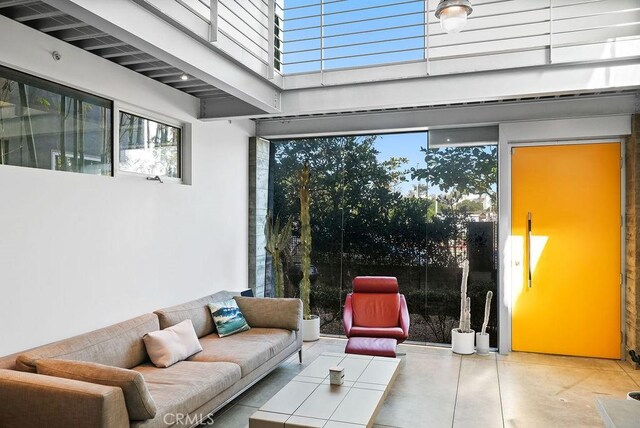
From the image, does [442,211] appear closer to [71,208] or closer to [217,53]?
[217,53]

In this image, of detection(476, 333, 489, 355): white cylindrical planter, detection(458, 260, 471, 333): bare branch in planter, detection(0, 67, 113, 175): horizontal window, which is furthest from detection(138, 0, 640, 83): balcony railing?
detection(476, 333, 489, 355): white cylindrical planter

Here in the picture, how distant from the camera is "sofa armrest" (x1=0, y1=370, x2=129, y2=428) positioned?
7.73 ft

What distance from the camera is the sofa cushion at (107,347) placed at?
9.34 feet

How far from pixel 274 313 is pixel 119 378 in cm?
229

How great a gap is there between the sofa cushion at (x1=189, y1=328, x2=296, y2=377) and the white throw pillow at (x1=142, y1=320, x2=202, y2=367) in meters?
0.10

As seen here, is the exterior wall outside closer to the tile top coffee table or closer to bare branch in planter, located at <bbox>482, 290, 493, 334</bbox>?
bare branch in planter, located at <bbox>482, 290, 493, 334</bbox>

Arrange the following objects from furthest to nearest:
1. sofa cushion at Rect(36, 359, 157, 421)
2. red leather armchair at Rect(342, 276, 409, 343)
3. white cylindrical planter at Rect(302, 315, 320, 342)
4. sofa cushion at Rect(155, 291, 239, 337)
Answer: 1. white cylindrical planter at Rect(302, 315, 320, 342)
2. red leather armchair at Rect(342, 276, 409, 343)
3. sofa cushion at Rect(155, 291, 239, 337)
4. sofa cushion at Rect(36, 359, 157, 421)

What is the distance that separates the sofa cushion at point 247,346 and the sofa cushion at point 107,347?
1.50 ft

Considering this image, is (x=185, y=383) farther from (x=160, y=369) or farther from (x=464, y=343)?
(x=464, y=343)

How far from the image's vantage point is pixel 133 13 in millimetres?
2746

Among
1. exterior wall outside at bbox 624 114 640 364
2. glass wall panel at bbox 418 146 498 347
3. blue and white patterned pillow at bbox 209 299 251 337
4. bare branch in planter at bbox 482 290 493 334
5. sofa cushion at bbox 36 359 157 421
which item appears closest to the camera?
sofa cushion at bbox 36 359 157 421

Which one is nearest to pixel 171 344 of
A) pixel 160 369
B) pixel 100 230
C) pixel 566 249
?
pixel 160 369

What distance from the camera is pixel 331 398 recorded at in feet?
9.95

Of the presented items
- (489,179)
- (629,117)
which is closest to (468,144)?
(489,179)
